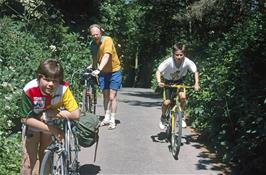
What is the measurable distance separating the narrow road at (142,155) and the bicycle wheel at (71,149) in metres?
1.34

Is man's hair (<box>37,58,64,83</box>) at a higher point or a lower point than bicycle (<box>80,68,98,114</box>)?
higher

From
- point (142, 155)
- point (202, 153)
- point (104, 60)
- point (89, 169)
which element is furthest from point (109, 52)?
point (89, 169)

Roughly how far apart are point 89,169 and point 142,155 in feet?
3.82

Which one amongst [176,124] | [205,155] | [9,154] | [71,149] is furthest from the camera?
[205,155]

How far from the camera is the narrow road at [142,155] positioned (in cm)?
703

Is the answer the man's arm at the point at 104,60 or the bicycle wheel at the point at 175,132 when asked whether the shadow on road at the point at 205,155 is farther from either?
the man's arm at the point at 104,60

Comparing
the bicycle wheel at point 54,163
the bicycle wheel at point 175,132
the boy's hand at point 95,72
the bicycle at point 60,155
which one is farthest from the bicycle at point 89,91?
the bicycle wheel at point 54,163

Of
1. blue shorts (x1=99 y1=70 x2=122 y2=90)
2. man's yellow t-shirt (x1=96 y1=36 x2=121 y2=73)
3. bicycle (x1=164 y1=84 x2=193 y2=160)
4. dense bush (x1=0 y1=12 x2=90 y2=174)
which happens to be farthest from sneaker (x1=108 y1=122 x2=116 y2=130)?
dense bush (x1=0 y1=12 x2=90 y2=174)

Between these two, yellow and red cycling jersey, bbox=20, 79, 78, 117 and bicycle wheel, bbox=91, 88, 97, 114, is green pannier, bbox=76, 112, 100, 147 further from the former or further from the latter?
bicycle wheel, bbox=91, 88, 97, 114

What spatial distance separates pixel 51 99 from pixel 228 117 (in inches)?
143

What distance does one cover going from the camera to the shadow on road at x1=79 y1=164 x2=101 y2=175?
22.0 feet

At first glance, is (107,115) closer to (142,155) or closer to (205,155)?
(142,155)

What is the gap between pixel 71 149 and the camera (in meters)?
5.20

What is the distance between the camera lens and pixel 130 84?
1938 inches
